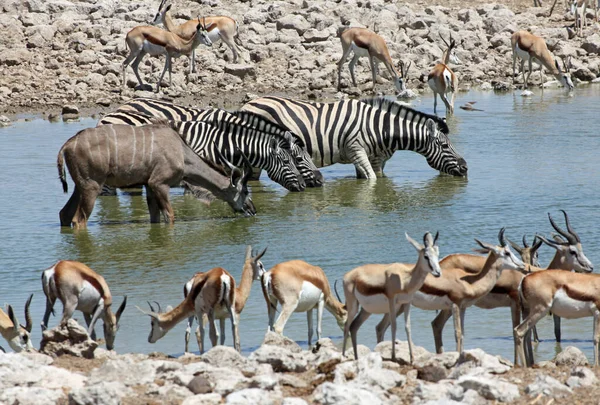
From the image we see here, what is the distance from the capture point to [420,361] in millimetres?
7496

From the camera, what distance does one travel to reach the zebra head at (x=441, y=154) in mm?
16969

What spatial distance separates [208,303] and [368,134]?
9729 millimetres

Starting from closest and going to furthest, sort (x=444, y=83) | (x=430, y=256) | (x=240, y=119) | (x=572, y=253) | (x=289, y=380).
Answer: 1. (x=289, y=380)
2. (x=430, y=256)
3. (x=572, y=253)
4. (x=240, y=119)
5. (x=444, y=83)

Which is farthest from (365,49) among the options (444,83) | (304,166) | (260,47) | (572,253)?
(572,253)

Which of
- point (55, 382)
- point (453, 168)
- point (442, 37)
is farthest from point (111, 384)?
point (442, 37)

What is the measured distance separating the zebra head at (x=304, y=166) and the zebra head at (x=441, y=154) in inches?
78.4

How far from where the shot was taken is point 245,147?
16094 millimetres

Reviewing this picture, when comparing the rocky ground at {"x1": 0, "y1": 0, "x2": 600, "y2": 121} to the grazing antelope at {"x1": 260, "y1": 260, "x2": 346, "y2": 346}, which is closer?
the grazing antelope at {"x1": 260, "y1": 260, "x2": 346, "y2": 346}

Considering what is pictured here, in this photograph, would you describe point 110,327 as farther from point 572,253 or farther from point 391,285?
point 572,253

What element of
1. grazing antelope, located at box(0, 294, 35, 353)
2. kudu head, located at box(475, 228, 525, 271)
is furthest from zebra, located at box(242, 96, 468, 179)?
grazing antelope, located at box(0, 294, 35, 353)

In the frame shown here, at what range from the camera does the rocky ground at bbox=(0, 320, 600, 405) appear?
6000 mm

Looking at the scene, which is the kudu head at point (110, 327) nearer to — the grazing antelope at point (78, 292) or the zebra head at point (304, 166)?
the grazing antelope at point (78, 292)

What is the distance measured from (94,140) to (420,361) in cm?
701

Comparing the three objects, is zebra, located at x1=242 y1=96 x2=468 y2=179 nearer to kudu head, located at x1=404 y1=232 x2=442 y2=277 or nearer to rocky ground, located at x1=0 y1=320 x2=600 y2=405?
kudu head, located at x1=404 y1=232 x2=442 y2=277
